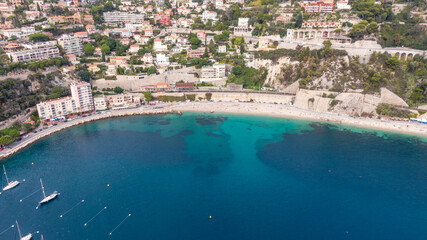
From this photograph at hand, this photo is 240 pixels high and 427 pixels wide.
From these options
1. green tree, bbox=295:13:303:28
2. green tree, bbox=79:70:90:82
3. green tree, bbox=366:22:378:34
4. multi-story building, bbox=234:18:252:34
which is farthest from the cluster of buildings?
green tree, bbox=366:22:378:34

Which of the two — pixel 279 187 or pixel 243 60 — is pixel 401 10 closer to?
pixel 243 60

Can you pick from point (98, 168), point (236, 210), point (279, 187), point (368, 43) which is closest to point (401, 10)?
point (368, 43)

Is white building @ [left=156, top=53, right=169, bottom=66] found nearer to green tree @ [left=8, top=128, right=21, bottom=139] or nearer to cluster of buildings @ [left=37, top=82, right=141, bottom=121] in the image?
cluster of buildings @ [left=37, top=82, right=141, bottom=121]

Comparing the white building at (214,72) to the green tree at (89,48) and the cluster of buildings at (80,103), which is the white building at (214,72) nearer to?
the cluster of buildings at (80,103)

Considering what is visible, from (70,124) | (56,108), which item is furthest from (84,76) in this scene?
(70,124)

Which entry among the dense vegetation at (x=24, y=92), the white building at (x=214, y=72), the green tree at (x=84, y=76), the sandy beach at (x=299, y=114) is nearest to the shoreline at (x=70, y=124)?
the sandy beach at (x=299, y=114)

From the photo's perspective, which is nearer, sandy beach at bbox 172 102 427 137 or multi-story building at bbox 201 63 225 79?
→ sandy beach at bbox 172 102 427 137

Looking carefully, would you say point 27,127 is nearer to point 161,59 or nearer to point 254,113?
point 161,59
